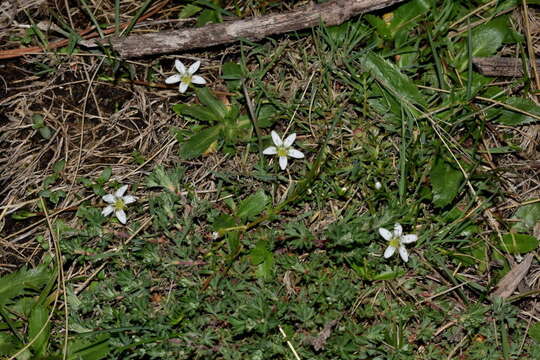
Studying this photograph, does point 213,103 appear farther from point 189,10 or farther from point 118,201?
point 118,201

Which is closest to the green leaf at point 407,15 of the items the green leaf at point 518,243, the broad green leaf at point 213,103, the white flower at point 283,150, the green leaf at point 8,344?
the white flower at point 283,150

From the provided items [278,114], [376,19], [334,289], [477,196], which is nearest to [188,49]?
[278,114]

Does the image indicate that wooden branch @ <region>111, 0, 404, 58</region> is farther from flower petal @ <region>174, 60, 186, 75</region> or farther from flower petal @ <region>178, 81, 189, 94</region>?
flower petal @ <region>178, 81, 189, 94</region>

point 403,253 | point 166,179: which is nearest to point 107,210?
point 166,179

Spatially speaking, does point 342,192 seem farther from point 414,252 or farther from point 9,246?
point 9,246

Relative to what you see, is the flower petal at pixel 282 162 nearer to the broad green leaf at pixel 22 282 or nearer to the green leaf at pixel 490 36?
the green leaf at pixel 490 36

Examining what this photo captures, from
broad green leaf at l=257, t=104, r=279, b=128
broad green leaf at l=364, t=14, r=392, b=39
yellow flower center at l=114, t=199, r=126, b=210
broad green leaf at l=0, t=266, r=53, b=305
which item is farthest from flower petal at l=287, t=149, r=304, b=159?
broad green leaf at l=0, t=266, r=53, b=305
